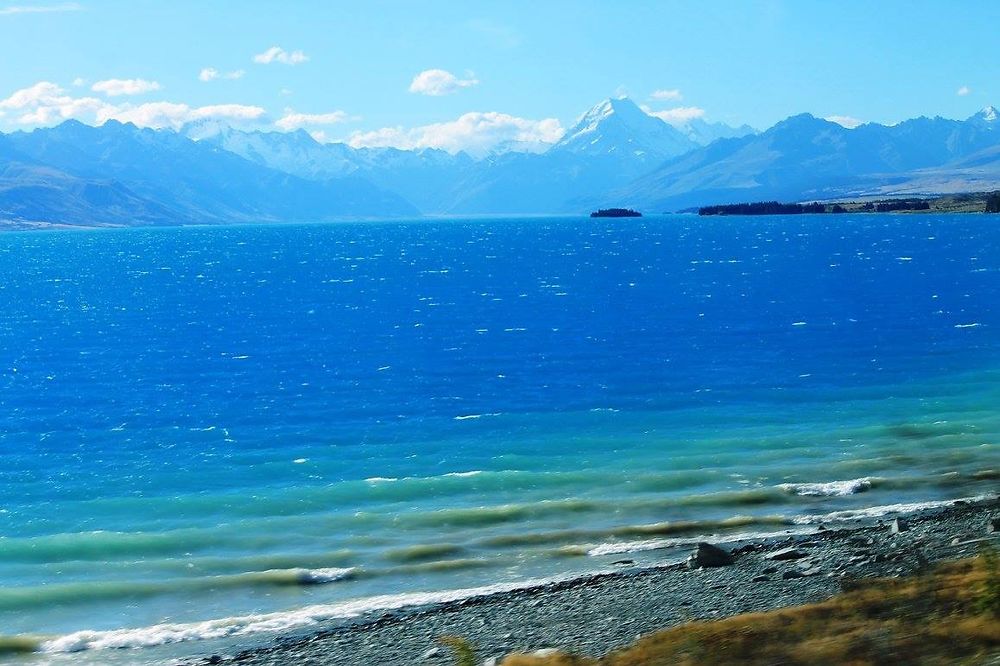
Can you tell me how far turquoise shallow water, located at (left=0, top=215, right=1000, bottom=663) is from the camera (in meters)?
30.7

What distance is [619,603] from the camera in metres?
25.4

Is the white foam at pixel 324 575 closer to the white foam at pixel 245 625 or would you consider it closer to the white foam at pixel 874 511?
the white foam at pixel 245 625

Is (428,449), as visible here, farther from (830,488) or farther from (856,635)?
(856,635)

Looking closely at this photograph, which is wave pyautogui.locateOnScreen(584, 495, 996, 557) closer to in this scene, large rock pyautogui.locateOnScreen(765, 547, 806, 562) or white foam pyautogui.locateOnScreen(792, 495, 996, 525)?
white foam pyautogui.locateOnScreen(792, 495, 996, 525)

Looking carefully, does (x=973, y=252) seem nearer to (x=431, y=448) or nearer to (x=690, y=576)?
(x=431, y=448)

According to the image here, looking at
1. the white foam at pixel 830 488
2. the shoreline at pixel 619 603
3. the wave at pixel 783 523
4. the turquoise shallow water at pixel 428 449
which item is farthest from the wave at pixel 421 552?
the white foam at pixel 830 488

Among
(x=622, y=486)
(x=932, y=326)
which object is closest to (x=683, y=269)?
(x=932, y=326)

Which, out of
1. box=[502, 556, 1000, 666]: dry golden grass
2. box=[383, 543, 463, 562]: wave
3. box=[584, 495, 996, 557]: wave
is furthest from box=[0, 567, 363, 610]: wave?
box=[502, 556, 1000, 666]: dry golden grass

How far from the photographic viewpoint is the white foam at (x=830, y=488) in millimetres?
37344

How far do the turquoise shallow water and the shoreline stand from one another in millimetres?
1775

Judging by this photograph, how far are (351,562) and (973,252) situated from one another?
17536cm

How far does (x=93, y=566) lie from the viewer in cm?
3256

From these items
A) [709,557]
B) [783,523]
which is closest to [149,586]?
[709,557]

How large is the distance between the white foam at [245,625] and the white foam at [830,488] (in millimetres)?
13579
